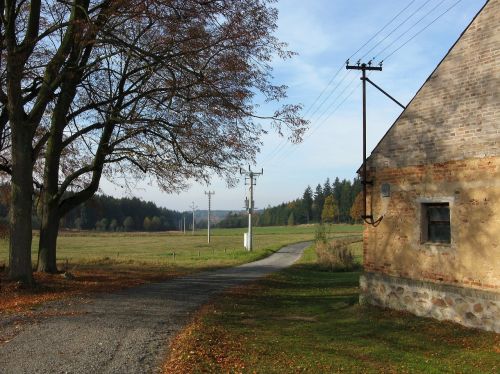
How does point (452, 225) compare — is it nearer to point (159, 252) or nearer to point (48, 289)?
point (48, 289)

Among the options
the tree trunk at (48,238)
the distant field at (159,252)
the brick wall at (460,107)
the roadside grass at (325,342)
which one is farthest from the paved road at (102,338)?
the distant field at (159,252)

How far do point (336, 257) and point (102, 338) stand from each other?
2418cm

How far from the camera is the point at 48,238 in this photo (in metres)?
18.3

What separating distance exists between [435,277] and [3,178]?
18433 mm

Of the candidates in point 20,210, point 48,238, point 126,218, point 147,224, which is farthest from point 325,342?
point 147,224

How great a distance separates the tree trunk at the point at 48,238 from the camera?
18.1 meters

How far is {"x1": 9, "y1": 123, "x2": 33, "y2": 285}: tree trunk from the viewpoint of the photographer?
1344cm

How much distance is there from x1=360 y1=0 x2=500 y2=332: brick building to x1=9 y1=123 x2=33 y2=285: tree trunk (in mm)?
9253

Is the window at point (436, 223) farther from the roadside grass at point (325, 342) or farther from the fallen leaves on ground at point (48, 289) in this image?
the fallen leaves on ground at point (48, 289)

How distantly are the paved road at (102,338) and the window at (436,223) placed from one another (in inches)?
229

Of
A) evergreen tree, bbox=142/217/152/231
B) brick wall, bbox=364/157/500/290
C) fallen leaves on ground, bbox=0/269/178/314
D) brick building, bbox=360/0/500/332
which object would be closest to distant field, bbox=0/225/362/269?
fallen leaves on ground, bbox=0/269/178/314

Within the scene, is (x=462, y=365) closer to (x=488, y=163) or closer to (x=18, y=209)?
(x=488, y=163)

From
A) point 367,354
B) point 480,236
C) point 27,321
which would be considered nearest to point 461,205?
point 480,236

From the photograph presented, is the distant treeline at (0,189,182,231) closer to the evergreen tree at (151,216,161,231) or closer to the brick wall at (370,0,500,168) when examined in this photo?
the evergreen tree at (151,216,161,231)
